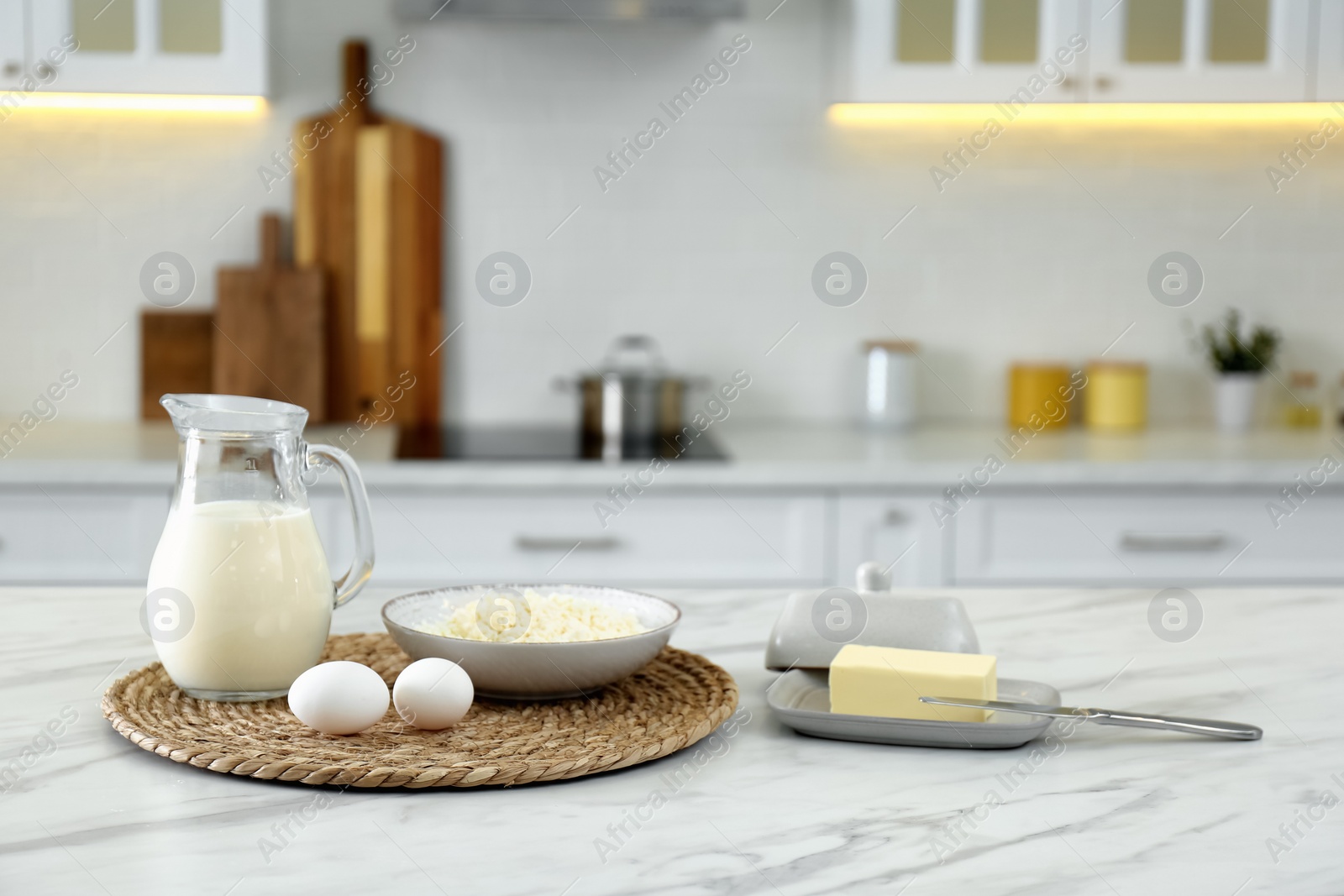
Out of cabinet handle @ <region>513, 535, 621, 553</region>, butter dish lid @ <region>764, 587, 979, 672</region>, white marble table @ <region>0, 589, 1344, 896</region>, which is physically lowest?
cabinet handle @ <region>513, 535, 621, 553</region>

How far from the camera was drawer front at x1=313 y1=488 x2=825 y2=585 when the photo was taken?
2229mm

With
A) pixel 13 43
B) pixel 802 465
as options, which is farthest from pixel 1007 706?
pixel 13 43

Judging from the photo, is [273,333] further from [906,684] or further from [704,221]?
[906,684]

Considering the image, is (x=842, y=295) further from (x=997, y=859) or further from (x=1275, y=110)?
(x=997, y=859)

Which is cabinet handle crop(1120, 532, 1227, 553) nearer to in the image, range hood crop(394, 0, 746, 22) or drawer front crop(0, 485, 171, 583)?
range hood crop(394, 0, 746, 22)

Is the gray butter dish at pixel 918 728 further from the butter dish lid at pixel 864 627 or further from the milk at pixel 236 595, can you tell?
the milk at pixel 236 595

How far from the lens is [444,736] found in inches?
33.3

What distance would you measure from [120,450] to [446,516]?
0.65m

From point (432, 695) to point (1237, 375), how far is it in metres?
2.51

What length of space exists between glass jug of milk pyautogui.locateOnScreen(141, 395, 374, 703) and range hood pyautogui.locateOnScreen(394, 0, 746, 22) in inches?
67.0

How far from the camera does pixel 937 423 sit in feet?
9.67

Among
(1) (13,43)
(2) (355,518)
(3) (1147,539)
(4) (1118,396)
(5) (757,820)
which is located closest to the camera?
(5) (757,820)

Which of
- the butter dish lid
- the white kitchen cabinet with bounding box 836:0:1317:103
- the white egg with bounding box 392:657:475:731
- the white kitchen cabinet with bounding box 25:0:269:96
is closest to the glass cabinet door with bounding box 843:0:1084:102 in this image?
the white kitchen cabinet with bounding box 836:0:1317:103

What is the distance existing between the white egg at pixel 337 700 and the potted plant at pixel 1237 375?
2.51 meters
